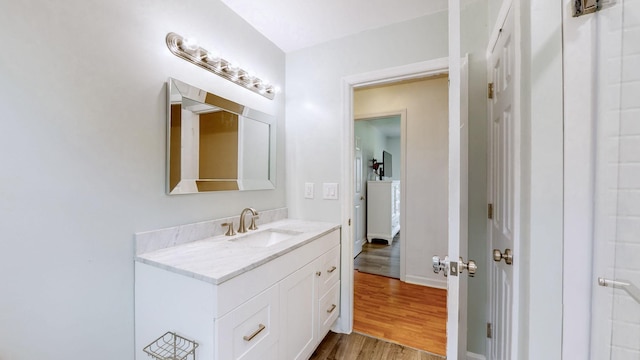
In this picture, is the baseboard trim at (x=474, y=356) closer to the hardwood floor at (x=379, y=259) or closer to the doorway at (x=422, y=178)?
the doorway at (x=422, y=178)

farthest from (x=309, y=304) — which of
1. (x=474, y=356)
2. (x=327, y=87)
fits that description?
(x=327, y=87)

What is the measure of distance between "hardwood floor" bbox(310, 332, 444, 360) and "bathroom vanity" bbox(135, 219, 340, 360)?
8.9 inches

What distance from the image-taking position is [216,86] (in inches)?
62.7

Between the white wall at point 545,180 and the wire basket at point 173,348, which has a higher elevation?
the white wall at point 545,180

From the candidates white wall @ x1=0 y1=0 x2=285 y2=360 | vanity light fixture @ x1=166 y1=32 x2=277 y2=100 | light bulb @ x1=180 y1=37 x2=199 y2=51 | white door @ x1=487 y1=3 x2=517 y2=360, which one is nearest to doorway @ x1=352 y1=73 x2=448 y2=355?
vanity light fixture @ x1=166 y1=32 x2=277 y2=100

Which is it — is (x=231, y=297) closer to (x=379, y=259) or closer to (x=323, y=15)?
(x=323, y=15)

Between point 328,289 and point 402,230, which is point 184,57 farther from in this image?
point 402,230

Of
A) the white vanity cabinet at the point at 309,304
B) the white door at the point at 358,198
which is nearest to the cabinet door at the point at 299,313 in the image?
the white vanity cabinet at the point at 309,304

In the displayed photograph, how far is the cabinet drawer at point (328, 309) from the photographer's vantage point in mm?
1689

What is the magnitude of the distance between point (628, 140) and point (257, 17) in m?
1.99

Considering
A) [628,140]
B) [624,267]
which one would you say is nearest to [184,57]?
[628,140]

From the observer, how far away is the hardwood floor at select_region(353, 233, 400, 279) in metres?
3.26

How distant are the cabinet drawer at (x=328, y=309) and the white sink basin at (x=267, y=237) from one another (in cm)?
49

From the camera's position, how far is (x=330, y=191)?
2.01m
